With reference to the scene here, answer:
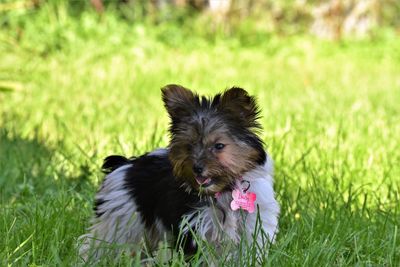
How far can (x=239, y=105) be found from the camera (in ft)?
12.5

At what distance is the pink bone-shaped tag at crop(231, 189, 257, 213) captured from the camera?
377 cm

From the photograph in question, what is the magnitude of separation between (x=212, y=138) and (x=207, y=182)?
19 centimetres

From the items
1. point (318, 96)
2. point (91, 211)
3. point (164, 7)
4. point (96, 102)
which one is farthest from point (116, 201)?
point (164, 7)

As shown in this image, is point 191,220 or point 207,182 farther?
point 191,220

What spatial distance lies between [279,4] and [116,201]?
37.7ft

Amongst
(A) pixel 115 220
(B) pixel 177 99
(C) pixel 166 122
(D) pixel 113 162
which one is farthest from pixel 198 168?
(C) pixel 166 122

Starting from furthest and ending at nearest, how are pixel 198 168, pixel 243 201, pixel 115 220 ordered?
pixel 115 220 → pixel 243 201 → pixel 198 168

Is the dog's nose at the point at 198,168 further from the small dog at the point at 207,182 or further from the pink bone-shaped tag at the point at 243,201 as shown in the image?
the pink bone-shaped tag at the point at 243,201

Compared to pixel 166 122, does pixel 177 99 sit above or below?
above

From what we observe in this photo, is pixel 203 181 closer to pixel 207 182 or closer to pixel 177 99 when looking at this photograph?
pixel 207 182

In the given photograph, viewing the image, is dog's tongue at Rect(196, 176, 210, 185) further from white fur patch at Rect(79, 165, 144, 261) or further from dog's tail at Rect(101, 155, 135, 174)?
dog's tail at Rect(101, 155, 135, 174)

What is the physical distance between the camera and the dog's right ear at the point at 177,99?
152 inches

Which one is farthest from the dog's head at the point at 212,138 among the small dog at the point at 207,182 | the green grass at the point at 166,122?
the green grass at the point at 166,122

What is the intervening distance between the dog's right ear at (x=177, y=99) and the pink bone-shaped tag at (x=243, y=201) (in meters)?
0.43
